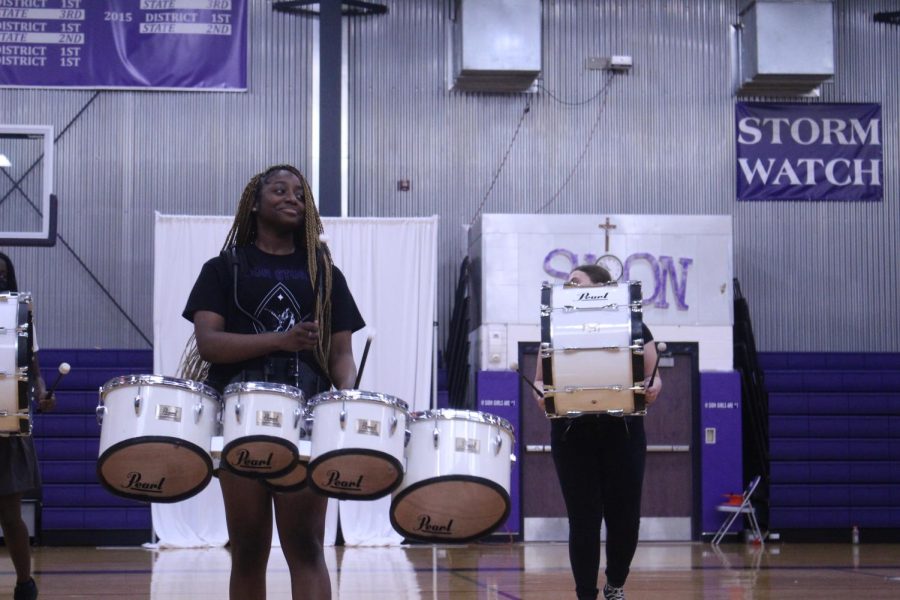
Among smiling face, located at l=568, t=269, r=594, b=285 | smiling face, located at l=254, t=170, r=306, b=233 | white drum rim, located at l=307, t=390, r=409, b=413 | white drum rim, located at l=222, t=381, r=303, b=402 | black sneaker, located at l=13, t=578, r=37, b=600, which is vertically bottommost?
black sneaker, located at l=13, t=578, r=37, b=600

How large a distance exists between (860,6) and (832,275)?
3.20m

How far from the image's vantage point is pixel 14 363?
5.11 meters

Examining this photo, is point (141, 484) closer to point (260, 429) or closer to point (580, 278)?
point (260, 429)

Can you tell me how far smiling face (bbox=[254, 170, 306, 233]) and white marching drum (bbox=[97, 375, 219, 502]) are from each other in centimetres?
63

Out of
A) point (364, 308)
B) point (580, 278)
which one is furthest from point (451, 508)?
point (364, 308)

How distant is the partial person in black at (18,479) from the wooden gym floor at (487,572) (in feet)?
3.10

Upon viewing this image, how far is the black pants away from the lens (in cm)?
580

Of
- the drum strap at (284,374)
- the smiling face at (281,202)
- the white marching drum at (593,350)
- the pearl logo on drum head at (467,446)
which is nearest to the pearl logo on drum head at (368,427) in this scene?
the pearl logo on drum head at (467,446)

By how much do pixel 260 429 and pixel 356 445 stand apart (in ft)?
0.90

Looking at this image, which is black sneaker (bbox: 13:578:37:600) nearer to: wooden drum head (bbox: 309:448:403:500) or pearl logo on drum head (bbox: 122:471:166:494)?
pearl logo on drum head (bbox: 122:471:166:494)

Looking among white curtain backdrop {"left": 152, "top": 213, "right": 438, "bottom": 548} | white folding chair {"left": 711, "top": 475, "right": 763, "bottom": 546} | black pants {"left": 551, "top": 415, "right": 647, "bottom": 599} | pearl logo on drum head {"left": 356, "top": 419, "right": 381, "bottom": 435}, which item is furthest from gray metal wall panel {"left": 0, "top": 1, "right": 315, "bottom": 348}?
pearl logo on drum head {"left": 356, "top": 419, "right": 381, "bottom": 435}

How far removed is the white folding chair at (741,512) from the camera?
39.4 feet

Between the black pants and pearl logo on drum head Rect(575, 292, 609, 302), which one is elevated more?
pearl logo on drum head Rect(575, 292, 609, 302)

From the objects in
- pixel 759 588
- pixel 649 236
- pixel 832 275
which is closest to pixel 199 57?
pixel 649 236
